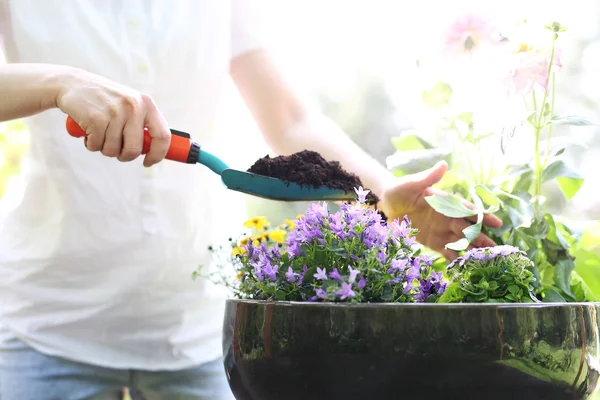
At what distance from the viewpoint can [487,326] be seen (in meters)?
0.42

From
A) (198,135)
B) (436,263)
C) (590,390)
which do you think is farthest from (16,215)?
(590,390)

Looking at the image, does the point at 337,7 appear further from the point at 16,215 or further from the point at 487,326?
the point at 487,326

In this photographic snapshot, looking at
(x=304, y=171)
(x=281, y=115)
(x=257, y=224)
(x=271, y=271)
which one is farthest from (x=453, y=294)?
(x=257, y=224)

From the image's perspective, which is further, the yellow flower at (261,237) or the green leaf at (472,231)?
the yellow flower at (261,237)

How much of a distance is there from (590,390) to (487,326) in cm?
12

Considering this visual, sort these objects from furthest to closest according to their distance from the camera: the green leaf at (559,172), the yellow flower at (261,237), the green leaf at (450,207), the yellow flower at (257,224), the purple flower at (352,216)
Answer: the yellow flower at (257,224) < the yellow flower at (261,237) < the green leaf at (559,172) < the green leaf at (450,207) < the purple flower at (352,216)

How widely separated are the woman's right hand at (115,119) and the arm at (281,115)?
0.36 metres

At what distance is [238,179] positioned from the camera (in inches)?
28.5

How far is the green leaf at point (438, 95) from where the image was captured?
1.01 m

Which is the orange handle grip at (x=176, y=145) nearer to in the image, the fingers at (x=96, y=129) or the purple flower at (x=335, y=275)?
the fingers at (x=96, y=129)

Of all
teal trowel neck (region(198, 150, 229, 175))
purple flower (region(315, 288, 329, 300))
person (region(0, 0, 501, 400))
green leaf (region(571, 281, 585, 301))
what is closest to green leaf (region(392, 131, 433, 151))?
person (region(0, 0, 501, 400))

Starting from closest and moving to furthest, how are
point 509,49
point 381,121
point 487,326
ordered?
1. point 487,326
2. point 509,49
3. point 381,121

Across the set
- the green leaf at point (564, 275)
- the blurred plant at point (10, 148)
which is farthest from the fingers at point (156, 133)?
the blurred plant at point (10, 148)

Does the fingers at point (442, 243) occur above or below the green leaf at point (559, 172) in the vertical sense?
below
